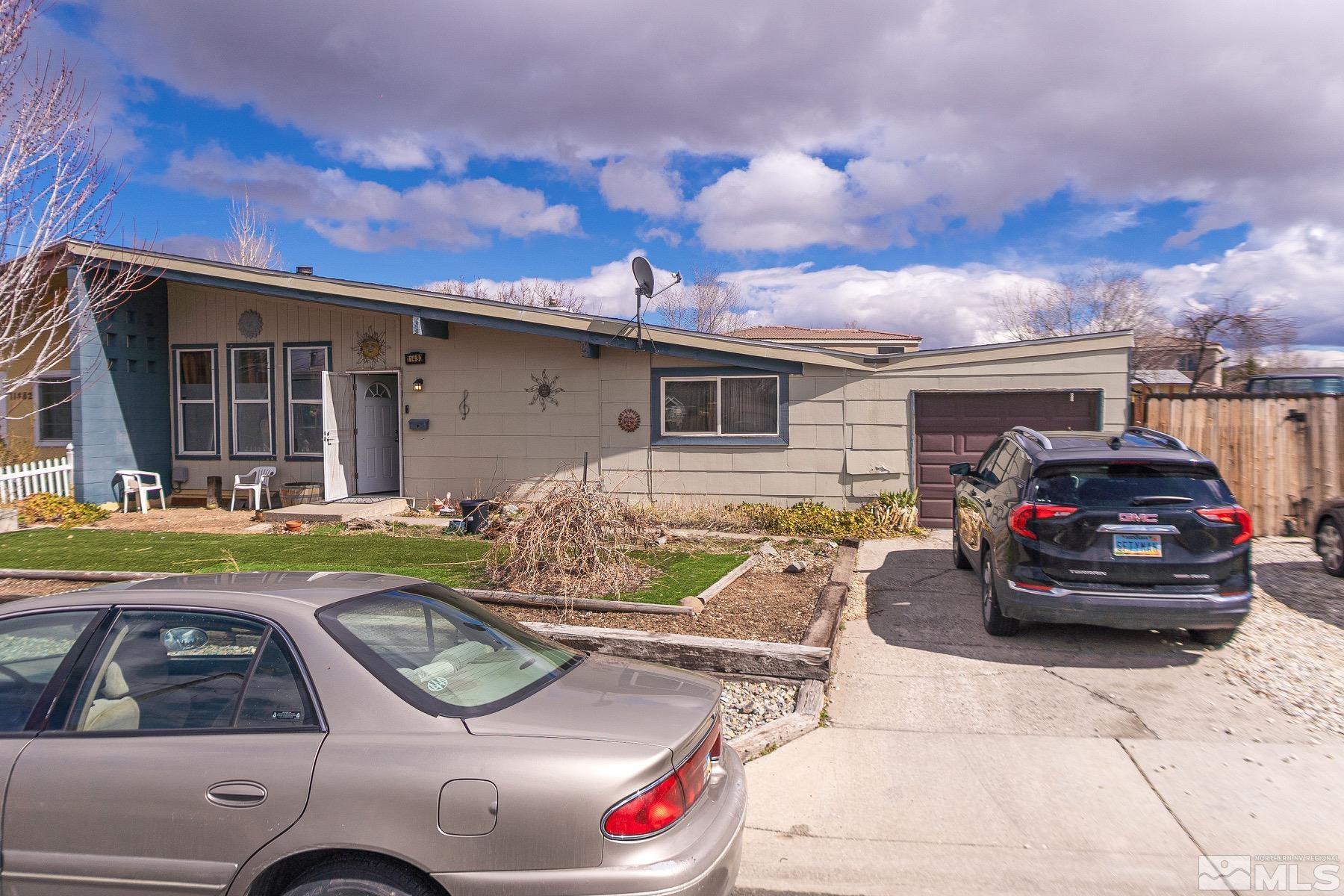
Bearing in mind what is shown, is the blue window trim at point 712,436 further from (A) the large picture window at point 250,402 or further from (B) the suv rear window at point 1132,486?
(A) the large picture window at point 250,402

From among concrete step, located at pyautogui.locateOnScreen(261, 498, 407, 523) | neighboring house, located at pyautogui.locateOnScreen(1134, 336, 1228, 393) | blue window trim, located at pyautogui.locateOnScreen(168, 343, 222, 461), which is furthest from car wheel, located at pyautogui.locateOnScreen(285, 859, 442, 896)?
neighboring house, located at pyautogui.locateOnScreen(1134, 336, 1228, 393)

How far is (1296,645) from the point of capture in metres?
6.25

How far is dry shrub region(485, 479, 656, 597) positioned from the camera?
7.59m

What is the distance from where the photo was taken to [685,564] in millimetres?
8875

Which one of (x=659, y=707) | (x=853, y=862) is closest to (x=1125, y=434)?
(x=853, y=862)

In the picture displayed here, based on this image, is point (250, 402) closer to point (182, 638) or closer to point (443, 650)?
point (182, 638)

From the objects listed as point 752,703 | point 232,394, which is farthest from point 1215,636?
point 232,394

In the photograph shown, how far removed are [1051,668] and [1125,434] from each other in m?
2.11

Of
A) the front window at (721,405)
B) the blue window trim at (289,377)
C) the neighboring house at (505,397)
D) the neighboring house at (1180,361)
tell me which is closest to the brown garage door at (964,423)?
the neighboring house at (505,397)

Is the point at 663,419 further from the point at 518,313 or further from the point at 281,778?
the point at 281,778

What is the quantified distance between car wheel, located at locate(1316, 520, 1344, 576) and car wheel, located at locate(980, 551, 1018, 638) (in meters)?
4.16

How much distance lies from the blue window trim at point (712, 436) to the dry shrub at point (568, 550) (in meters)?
4.31

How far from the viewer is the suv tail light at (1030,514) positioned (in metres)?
5.83

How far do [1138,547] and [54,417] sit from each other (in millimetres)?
16913
